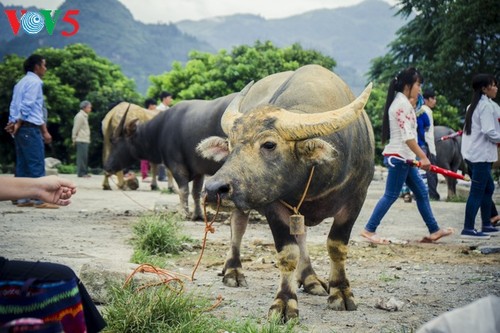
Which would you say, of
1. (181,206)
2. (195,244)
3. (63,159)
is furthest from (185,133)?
(63,159)

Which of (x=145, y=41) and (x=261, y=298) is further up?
(x=145, y=41)

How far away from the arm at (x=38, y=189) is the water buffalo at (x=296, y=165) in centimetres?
131

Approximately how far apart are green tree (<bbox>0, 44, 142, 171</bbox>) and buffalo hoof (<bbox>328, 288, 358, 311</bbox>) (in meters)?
18.3

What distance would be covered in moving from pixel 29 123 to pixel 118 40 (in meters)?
158

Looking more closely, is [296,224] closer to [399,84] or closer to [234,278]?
[234,278]

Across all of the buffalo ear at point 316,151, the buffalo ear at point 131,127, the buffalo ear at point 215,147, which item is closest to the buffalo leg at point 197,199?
the buffalo ear at point 131,127

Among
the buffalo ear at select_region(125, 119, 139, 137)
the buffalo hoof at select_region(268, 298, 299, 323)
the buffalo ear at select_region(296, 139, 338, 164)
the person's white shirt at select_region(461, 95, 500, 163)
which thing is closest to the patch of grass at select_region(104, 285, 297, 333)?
the buffalo hoof at select_region(268, 298, 299, 323)

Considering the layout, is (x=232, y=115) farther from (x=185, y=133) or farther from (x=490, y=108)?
(x=185, y=133)

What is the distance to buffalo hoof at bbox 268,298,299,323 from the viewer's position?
4.22 meters

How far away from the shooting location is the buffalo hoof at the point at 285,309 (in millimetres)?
4223

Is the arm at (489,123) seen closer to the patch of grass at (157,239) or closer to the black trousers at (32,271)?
the patch of grass at (157,239)

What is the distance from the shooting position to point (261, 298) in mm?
4941

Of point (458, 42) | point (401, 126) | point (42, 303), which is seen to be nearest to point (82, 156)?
point (401, 126)

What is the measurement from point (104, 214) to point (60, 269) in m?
7.46
